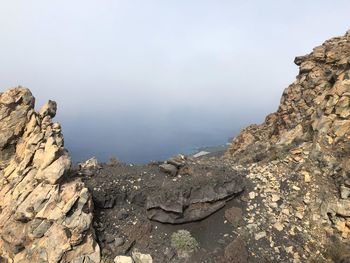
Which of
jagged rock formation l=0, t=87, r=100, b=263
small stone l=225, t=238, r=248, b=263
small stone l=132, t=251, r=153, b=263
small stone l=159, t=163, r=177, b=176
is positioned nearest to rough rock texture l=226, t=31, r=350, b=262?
small stone l=225, t=238, r=248, b=263

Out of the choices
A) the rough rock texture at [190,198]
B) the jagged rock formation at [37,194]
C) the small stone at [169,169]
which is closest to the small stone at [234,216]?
the rough rock texture at [190,198]

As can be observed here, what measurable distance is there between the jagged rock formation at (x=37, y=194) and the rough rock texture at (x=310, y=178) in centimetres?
936

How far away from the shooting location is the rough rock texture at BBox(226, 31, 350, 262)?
59.8 ft

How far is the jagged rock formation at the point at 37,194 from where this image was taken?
16.3 m

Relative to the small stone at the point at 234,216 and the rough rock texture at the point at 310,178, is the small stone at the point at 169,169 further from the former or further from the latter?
the rough rock texture at the point at 310,178

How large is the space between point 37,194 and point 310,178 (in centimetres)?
1621

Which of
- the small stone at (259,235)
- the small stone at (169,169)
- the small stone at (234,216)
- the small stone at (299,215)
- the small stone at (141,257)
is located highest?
the small stone at (169,169)

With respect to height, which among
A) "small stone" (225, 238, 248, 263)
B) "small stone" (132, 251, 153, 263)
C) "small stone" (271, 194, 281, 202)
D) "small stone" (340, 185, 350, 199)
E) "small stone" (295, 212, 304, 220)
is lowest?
"small stone" (132, 251, 153, 263)

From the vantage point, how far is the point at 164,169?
2220cm

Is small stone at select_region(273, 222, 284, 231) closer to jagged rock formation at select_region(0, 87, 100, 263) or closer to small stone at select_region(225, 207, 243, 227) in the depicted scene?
small stone at select_region(225, 207, 243, 227)

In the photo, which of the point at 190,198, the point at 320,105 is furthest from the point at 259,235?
the point at 320,105

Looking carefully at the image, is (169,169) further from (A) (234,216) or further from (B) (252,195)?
(B) (252,195)

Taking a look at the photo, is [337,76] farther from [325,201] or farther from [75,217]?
[75,217]

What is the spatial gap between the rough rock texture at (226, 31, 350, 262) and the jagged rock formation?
936 cm
